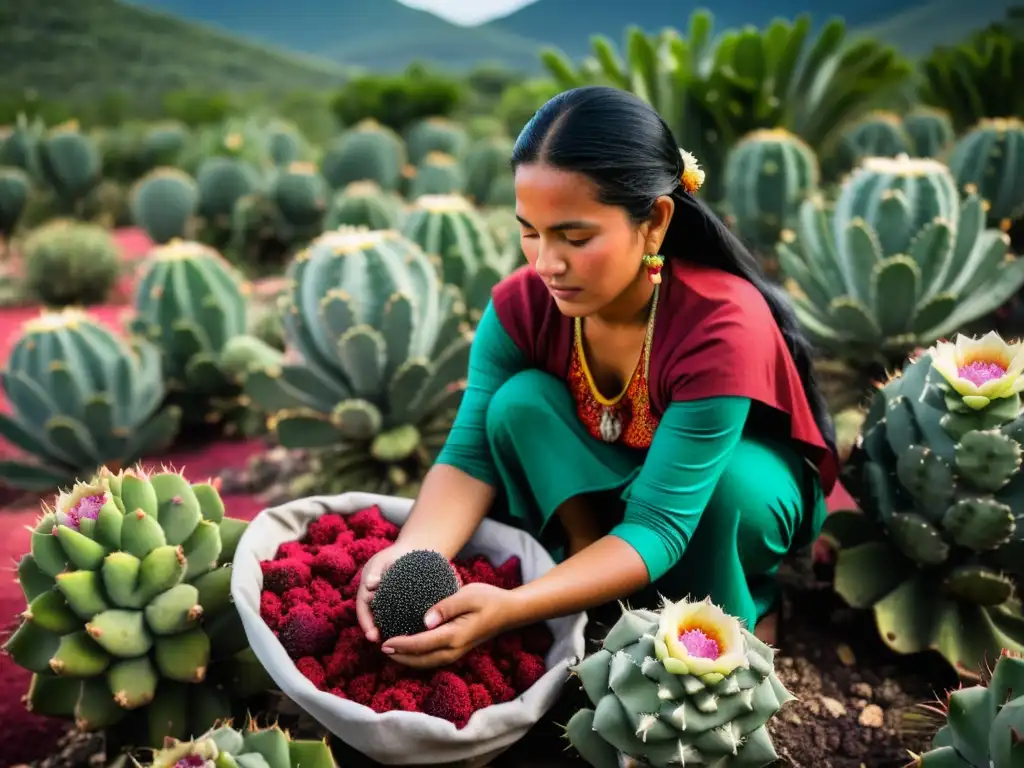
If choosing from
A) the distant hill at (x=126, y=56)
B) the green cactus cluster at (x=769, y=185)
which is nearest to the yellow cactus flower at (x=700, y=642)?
the green cactus cluster at (x=769, y=185)

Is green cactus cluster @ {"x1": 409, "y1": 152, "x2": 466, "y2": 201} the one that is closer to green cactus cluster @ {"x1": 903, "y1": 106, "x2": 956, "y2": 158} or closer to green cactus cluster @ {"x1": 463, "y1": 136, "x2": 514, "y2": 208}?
green cactus cluster @ {"x1": 463, "y1": 136, "x2": 514, "y2": 208}

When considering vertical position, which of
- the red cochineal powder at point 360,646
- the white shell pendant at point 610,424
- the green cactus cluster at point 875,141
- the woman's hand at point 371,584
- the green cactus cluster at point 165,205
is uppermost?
the green cactus cluster at point 875,141

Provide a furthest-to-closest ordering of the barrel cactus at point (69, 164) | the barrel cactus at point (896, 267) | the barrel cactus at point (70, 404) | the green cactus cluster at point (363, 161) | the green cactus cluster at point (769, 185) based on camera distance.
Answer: the barrel cactus at point (69, 164), the green cactus cluster at point (363, 161), the green cactus cluster at point (769, 185), the barrel cactus at point (70, 404), the barrel cactus at point (896, 267)

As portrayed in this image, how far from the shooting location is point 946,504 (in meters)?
1.73

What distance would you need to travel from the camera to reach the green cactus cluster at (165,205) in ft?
18.0

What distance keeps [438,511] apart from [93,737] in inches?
30.9

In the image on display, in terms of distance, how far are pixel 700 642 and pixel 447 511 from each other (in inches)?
24.2

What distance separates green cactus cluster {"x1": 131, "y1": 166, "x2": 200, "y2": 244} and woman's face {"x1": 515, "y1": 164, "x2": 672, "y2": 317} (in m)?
4.56

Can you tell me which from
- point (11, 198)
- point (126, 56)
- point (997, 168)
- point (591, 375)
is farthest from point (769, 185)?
point (126, 56)

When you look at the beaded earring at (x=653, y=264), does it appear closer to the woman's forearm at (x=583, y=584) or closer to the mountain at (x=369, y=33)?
the woman's forearm at (x=583, y=584)

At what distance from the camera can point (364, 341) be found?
2.36m

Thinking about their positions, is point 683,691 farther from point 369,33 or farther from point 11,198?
point 369,33

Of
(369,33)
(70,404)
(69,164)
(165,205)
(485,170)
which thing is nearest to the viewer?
(70,404)

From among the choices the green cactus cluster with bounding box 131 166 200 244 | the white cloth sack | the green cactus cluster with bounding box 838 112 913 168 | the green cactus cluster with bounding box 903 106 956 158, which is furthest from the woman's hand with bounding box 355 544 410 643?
the green cactus cluster with bounding box 131 166 200 244
